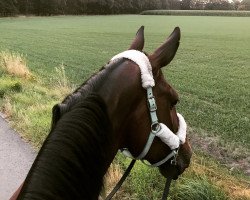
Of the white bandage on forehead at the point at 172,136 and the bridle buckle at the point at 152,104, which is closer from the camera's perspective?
the bridle buckle at the point at 152,104

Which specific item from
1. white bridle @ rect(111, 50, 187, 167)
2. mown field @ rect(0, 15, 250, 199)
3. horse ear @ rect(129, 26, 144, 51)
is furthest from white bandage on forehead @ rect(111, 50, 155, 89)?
mown field @ rect(0, 15, 250, 199)

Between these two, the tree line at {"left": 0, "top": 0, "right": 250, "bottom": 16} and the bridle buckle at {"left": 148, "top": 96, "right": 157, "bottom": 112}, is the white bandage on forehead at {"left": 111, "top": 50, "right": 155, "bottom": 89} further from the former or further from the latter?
the tree line at {"left": 0, "top": 0, "right": 250, "bottom": 16}

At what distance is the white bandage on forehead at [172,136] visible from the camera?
246cm

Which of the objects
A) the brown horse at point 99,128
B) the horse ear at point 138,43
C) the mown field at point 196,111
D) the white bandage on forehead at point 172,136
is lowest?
the mown field at point 196,111

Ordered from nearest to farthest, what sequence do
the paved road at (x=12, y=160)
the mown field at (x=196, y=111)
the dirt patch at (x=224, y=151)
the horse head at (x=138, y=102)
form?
the horse head at (x=138, y=102) → the mown field at (x=196, y=111) → the paved road at (x=12, y=160) → the dirt patch at (x=224, y=151)

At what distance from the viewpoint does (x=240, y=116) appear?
10.5 meters

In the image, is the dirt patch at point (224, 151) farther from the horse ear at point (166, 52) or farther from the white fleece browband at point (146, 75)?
the horse ear at point (166, 52)

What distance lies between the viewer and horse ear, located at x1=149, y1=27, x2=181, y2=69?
2395mm

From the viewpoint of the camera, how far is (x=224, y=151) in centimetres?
812

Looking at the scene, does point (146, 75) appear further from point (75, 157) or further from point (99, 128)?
point (75, 157)

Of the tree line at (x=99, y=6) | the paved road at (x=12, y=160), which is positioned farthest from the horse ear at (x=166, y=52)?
the tree line at (x=99, y=6)

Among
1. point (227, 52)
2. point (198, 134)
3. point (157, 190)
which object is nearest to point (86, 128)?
point (157, 190)

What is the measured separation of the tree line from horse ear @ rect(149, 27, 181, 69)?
223 feet

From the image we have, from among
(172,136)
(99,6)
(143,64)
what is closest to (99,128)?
(143,64)
